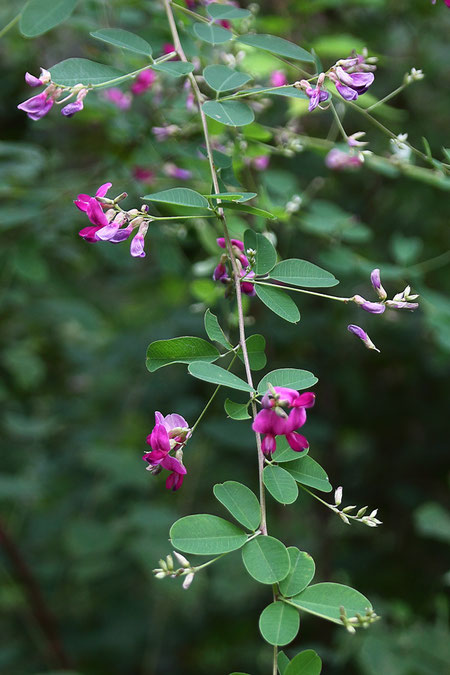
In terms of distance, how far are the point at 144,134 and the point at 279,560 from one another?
1035 mm

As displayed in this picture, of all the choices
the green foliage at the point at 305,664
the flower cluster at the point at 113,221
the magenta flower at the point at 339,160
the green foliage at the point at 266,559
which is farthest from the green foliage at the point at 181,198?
the magenta flower at the point at 339,160

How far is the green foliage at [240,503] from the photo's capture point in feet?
2.21

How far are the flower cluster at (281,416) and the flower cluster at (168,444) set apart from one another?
85 millimetres

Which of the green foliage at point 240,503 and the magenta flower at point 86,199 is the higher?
the magenta flower at point 86,199

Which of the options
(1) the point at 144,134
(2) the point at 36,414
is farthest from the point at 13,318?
(1) the point at 144,134

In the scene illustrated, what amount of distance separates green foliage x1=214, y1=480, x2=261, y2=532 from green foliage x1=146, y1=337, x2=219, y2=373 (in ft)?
0.44

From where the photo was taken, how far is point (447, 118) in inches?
83.8

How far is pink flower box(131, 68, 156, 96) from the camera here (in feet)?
4.44

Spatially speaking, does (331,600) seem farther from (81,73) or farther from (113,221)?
(81,73)

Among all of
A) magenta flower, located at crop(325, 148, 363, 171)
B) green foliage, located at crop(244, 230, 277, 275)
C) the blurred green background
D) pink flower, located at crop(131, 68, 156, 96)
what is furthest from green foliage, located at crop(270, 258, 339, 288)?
the blurred green background

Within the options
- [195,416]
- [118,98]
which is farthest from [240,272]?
[195,416]

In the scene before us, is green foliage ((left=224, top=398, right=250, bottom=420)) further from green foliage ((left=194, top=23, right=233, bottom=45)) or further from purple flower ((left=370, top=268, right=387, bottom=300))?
green foliage ((left=194, top=23, right=233, bottom=45))

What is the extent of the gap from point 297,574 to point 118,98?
116 cm

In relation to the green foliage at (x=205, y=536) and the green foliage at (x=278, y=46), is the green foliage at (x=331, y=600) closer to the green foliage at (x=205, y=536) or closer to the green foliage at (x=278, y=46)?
the green foliage at (x=205, y=536)
